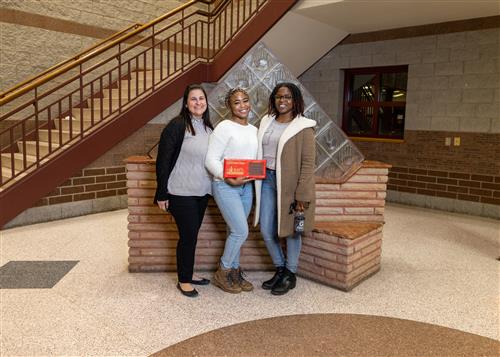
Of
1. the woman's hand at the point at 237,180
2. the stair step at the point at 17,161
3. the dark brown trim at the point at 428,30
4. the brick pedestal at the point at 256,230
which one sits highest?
the dark brown trim at the point at 428,30

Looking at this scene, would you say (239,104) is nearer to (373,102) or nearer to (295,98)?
(295,98)

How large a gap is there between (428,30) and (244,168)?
15.6 feet

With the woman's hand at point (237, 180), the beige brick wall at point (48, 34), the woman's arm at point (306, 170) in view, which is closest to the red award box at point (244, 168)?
the woman's hand at point (237, 180)

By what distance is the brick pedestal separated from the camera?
3.21 metres

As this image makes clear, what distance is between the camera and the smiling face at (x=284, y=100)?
2.74 m

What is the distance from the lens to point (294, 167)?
2.75 metres

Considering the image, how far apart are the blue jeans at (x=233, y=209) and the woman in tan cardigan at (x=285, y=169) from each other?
93 millimetres

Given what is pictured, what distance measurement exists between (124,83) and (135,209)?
3.68 metres

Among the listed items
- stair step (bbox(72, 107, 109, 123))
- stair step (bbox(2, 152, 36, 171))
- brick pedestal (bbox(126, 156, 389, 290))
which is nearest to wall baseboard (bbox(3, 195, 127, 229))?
stair step (bbox(2, 152, 36, 171))

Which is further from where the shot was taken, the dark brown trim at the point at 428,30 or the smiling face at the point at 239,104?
the dark brown trim at the point at 428,30

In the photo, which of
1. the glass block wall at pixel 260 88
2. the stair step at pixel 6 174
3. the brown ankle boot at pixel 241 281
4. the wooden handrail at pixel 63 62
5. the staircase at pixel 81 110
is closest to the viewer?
the brown ankle boot at pixel 241 281

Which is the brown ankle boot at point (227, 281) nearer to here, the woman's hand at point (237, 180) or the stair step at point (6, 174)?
the woman's hand at point (237, 180)

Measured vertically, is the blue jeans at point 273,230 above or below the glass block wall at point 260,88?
below

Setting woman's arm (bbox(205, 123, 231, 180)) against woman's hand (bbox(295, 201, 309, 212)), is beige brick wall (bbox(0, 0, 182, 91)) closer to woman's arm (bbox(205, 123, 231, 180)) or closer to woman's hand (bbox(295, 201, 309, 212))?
woman's arm (bbox(205, 123, 231, 180))
